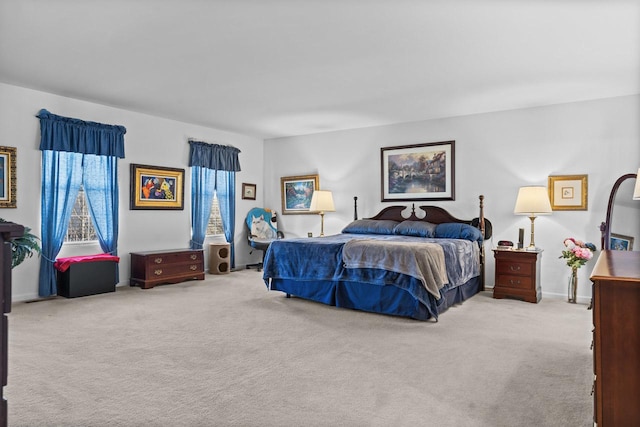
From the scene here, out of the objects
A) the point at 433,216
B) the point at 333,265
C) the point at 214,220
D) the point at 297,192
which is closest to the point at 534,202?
the point at 433,216

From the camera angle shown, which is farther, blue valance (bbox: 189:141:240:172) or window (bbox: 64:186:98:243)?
blue valance (bbox: 189:141:240:172)

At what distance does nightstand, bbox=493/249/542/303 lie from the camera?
503cm

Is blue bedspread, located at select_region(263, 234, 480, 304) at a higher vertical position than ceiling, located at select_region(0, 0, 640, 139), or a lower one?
lower

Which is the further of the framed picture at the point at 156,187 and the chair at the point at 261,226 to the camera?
the chair at the point at 261,226

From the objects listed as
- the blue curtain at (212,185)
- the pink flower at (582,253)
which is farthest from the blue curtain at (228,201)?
the pink flower at (582,253)

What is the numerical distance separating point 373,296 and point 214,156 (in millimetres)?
4049

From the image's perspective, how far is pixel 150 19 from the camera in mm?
3145

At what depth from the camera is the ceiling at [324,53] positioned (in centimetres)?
299

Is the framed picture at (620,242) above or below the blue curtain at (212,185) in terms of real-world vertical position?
below

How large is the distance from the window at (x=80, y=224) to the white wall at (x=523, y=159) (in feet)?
12.5

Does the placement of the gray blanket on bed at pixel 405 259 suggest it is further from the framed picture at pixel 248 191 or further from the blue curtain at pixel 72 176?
the framed picture at pixel 248 191

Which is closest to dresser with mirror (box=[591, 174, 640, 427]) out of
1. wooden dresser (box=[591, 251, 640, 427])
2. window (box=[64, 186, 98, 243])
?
wooden dresser (box=[591, 251, 640, 427])

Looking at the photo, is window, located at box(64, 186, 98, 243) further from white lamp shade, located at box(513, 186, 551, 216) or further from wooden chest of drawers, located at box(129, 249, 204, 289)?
white lamp shade, located at box(513, 186, 551, 216)

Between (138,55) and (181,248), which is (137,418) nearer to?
(138,55)
